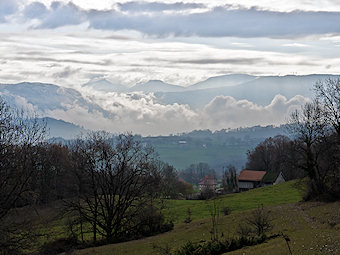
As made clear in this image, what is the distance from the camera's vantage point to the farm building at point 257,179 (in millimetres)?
99438

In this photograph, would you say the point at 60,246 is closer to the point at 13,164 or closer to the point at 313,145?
the point at 13,164

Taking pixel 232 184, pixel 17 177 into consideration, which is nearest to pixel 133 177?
pixel 17 177

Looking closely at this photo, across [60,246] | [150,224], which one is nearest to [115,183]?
[150,224]

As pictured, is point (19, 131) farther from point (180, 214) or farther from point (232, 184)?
point (232, 184)

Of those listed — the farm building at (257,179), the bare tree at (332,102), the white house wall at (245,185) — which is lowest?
the white house wall at (245,185)

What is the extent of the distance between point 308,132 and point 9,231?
3540cm

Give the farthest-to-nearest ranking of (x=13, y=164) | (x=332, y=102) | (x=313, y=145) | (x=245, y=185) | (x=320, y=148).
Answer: (x=245, y=185) < (x=332, y=102) < (x=313, y=145) < (x=320, y=148) < (x=13, y=164)

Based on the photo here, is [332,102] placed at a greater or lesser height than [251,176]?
greater

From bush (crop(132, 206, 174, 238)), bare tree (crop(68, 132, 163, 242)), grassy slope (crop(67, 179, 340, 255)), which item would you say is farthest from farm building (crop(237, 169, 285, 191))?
bush (crop(132, 206, 174, 238))

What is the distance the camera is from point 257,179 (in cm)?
10400

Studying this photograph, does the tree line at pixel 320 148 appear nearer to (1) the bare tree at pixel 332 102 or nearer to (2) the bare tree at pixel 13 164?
(1) the bare tree at pixel 332 102

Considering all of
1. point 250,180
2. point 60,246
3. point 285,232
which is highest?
point 285,232

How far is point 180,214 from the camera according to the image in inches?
2032

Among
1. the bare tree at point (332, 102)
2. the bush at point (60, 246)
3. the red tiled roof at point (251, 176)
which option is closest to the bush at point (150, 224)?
the bush at point (60, 246)
